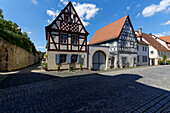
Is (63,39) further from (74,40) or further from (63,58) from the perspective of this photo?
(63,58)

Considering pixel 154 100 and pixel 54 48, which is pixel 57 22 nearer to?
pixel 54 48

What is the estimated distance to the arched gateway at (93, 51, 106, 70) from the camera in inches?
560

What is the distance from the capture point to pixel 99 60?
1453 cm

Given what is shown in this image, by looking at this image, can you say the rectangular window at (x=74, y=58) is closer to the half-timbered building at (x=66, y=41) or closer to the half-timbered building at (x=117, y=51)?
Answer: the half-timbered building at (x=66, y=41)

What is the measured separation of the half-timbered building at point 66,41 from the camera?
11000 millimetres

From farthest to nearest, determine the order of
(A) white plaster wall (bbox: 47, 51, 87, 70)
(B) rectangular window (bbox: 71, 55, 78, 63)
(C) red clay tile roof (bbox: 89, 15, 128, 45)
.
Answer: (C) red clay tile roof (bbox: 89, 15, 128, 45)
(B) rectangular window (bbox: 71, 55, 78, 63)
(A) white plaster wall (bbox: 47, 51, 87, 70)

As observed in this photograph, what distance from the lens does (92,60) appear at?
13.9 meters

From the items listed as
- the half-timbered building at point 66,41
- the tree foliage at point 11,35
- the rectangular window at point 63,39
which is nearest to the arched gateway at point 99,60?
the half-timbered building at point 66,41

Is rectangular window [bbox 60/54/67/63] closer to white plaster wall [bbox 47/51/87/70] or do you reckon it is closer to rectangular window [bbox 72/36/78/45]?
white plaster wall [bbox 47/51/87/70]

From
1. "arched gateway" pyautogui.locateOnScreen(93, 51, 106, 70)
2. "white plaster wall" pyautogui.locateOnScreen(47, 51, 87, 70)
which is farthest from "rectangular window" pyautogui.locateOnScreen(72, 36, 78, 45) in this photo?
"arched gateway" pyautogui.locateOnScreen(93, 51, 106, 70)

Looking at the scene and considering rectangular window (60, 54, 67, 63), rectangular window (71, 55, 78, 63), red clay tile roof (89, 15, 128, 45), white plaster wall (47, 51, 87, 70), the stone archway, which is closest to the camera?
the stone archway

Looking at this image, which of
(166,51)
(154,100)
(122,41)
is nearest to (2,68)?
(154,100)

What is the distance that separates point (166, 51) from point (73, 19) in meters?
32.5

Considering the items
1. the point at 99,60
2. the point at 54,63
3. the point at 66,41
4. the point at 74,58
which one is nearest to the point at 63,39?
the point at 66,41
